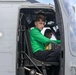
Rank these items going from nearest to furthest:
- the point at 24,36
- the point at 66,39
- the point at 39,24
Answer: the point at 66,39 → the point at 24,36 → the point at 39,24

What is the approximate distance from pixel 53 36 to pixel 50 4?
4.46 ft

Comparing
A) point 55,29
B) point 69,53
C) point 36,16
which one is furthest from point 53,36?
point 69,53

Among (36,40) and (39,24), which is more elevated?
(39,24)

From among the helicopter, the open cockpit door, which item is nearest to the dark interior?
the helicopter

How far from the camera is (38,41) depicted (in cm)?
664

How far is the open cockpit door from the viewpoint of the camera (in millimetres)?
6105

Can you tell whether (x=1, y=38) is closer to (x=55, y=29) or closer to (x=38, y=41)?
(x=38, y=41)

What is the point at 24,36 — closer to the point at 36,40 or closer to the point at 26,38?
the point at 26,38

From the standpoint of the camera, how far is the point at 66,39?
6.12 metres

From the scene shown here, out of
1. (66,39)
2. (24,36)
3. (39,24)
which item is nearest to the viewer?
(66,39)

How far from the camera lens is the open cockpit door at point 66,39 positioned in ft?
20.0

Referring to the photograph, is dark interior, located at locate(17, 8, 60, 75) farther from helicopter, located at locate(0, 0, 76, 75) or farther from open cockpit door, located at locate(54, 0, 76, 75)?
open cockpit door, located at locate(54, 0, 76, 75)

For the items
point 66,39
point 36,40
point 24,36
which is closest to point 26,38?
point 24,36

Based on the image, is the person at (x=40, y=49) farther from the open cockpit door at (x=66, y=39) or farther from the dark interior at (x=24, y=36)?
the open cockpit door at (x=66, y=39)
